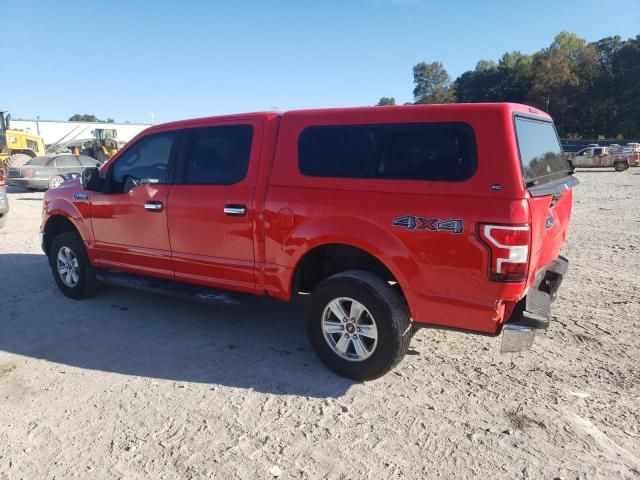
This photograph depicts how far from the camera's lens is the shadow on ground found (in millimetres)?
3822

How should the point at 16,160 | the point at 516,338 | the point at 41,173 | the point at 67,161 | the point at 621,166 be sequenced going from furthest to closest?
the point at 621,166
the point at 16,160
the point at 67,161
the point at 41,173
the point at 516,338

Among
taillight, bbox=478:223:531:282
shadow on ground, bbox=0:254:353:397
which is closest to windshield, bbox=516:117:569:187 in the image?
taillight, bbox=478:223:531:282

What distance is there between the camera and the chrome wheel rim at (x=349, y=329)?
3.62 meters

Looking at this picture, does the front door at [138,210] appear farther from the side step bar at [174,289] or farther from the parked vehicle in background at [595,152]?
the parked vehicle in background at [595,152]

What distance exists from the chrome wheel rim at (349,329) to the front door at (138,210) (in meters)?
1.90

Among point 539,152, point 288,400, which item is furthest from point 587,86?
point 288,400

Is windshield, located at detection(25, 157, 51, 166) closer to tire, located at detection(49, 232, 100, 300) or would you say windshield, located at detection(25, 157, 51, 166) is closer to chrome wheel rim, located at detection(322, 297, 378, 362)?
tire, located at detection(49, 232, 100, 300)

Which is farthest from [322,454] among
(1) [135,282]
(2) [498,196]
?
(1) [135,282]

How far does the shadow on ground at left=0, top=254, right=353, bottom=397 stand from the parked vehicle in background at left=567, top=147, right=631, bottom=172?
→ 106 feet

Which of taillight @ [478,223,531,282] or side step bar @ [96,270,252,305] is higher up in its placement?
taillight @ [478,223,531,282]

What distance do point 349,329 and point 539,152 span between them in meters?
1.97

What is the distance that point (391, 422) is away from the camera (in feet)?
10.3

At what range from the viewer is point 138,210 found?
192 inches

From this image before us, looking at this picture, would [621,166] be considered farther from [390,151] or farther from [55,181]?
[390,151]
